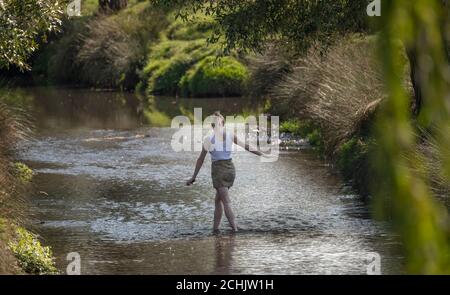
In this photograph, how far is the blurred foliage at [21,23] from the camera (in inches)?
598

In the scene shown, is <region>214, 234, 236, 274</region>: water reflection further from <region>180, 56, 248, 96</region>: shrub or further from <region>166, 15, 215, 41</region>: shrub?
<region>166, 15, 215, 41</region>: shrub

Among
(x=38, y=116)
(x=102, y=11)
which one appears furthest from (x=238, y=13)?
(x=102, y=11)

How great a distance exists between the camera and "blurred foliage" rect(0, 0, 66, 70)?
598 inches

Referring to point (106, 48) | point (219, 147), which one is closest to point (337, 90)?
→ point (219, 147)

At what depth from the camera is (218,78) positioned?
41.8 meters

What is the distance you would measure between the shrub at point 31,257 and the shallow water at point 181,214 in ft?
2.02

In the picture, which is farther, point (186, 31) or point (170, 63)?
point (186, 31)

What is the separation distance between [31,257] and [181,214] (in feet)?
17.5

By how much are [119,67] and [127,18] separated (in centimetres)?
347

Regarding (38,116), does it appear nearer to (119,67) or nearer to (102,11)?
(119,67)

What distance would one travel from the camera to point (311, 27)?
61.5ft

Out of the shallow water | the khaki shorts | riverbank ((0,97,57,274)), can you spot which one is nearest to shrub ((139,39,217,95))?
the shallow water

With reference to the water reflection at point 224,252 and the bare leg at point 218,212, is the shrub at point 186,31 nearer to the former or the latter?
the bare leg at point 218,212

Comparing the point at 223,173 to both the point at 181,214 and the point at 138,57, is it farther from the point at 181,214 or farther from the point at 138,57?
the point at 138,57
